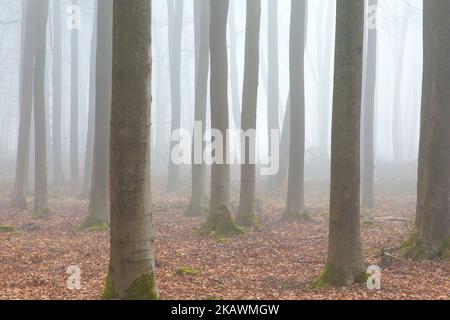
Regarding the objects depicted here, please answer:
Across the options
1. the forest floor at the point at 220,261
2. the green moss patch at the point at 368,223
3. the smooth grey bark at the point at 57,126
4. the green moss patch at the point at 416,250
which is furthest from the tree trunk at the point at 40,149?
the green moss patch at the point at 416,250

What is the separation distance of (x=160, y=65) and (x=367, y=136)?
1329 inches

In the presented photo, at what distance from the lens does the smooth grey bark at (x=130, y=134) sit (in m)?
6.80

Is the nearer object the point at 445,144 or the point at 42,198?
the point at 445,144

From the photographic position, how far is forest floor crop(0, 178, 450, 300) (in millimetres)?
8641

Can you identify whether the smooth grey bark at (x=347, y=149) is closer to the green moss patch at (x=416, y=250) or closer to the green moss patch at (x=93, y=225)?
the green moss patch at (x=416, y=250)

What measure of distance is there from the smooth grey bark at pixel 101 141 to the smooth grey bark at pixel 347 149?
26.6ft

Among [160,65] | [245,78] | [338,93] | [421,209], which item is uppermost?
[160,65]

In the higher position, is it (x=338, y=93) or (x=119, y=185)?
(x=338, y=93)

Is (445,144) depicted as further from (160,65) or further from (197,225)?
(160,65)

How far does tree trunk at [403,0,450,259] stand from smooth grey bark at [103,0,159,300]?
5.69m

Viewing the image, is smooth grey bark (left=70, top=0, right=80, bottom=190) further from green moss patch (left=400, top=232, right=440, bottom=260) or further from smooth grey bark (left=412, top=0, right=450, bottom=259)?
smooth grey bark (left=412, top=0, right=450, bottom=259)

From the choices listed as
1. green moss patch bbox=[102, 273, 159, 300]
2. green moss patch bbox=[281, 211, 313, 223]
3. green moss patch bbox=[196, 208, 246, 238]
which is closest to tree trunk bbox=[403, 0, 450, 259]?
green moss patch bbox=[196, 208, 246, 238]

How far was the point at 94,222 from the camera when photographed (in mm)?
15445
